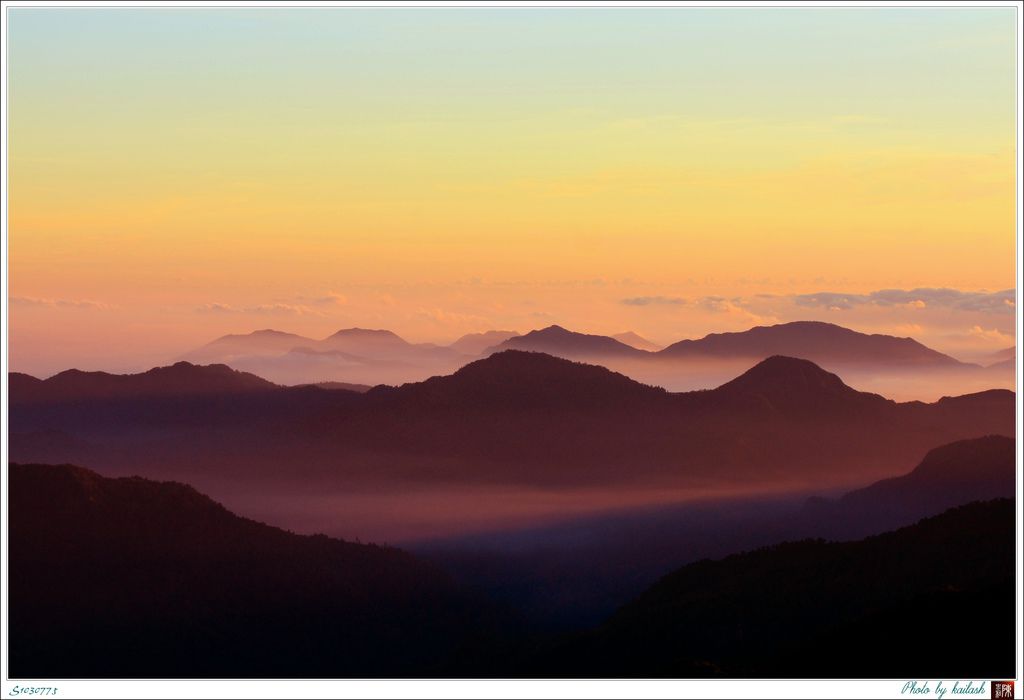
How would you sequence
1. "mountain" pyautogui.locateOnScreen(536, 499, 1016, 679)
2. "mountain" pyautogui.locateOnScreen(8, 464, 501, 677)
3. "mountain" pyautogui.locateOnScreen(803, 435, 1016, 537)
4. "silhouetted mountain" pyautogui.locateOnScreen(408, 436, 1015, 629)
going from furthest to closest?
"mountain" pyautogui.locateOnScreen(803, 435, 1016, 537) < "silhouetted mountain" pyautogui.locateOnScreen(408, 436, 1015, 629) < "mountain" pyautogui.locateOnScreen(8, 464, 501, 677) < "mountain" pyautogui.locateOnScreen(536, 499, 1016, 679)

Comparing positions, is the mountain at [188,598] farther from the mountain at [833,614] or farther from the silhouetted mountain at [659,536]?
the silhouetted mountain at [659,536]

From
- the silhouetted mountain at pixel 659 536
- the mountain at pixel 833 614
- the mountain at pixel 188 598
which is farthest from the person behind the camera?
the silhouetted mountain at pixel 659 536

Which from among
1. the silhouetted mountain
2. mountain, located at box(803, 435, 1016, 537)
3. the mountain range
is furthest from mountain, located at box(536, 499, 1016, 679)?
mountain, located at box(803, 435, 1016, 537)

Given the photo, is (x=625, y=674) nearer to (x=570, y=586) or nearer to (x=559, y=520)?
(x=570, y=586)

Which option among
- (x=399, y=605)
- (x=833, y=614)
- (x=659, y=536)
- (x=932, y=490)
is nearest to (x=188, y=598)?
(x=399, y=605)

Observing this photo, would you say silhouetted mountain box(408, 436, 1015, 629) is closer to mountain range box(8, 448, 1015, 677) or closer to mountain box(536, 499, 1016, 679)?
mountain range box(8, 448, 1015, 677)

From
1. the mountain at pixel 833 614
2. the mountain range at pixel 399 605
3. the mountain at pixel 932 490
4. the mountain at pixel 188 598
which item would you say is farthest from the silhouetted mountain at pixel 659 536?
the mountain at pixel 833 614
